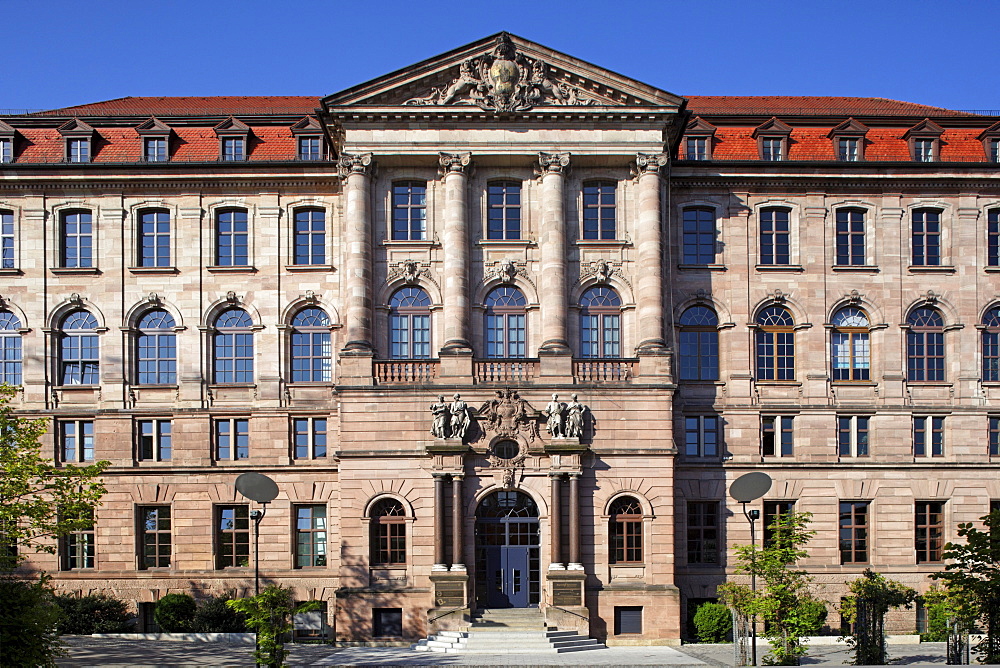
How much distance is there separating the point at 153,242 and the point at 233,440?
8475 mm

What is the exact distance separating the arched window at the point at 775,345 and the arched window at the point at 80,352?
26.1 m

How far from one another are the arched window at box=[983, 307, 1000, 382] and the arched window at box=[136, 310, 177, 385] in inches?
1262

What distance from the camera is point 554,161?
38281mm

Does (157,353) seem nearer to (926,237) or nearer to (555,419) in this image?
(555,419)

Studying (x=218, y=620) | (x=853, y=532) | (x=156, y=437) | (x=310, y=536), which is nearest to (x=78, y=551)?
(x=156, y=437)

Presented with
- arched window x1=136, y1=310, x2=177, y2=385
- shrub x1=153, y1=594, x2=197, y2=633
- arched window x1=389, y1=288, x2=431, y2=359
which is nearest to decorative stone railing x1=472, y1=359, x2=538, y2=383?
arched window x1=389, y1=288, x2=431, y2=359

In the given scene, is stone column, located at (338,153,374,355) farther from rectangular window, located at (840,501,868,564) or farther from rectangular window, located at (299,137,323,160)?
rectangular window, located at (840,501,868,564)

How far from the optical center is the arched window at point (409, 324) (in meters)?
39.0

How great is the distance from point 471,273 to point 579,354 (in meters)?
4.98

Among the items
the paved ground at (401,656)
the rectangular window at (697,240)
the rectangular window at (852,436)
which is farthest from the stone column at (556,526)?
the rectangular window at (852,436)

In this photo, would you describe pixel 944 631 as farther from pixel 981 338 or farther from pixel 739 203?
pixel 739 203

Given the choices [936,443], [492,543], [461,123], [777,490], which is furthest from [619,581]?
[461,123]

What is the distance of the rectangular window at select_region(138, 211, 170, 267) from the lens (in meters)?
41.6

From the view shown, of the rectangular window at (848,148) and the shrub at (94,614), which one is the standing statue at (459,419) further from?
the rectangular window at (848,148)
